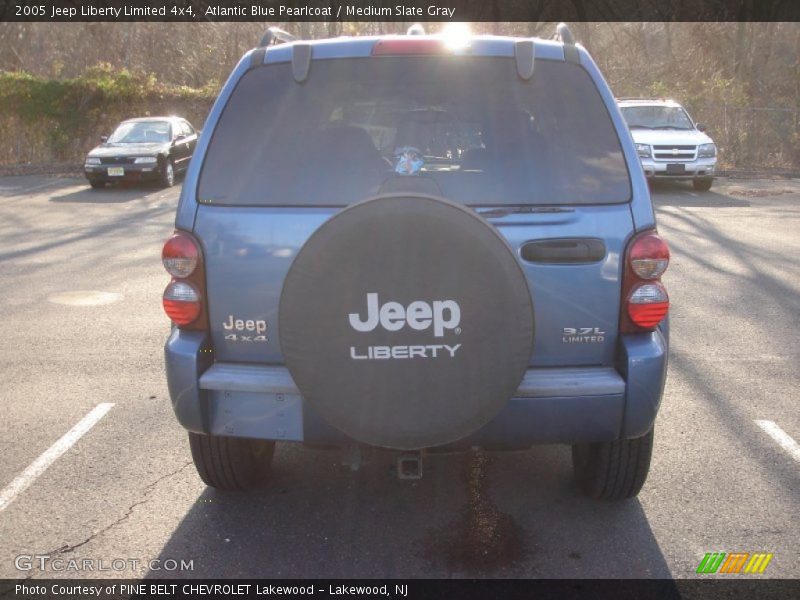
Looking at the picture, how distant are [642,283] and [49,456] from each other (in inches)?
127

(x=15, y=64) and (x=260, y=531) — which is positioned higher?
(x=15, y=64)

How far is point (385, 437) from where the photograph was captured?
2.94 m

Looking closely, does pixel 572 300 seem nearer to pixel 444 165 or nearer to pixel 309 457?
pixel 444 165

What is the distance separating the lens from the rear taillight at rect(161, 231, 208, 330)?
342cm

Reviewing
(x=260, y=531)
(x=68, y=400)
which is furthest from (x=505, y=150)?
(x=68, y=400)

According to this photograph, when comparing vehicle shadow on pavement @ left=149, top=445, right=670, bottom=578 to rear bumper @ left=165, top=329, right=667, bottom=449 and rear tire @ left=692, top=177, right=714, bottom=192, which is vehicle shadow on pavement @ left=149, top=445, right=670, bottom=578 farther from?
rear tire @ left=692, top=177, right=714, bottom=192

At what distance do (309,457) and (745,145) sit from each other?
75.4 feet

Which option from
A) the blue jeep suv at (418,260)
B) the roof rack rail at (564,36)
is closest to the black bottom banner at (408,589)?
the blue jeep suv at (418,260)

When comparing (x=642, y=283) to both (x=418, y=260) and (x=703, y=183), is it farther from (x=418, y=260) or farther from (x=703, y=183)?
(x=703, y=183)

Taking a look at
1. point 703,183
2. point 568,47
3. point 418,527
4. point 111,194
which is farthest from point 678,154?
point 418,527

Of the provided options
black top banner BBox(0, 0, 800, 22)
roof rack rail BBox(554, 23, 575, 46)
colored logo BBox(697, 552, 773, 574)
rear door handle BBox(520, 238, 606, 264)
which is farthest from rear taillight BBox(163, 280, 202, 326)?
black top banner BBox(0, 0, 800, 22)

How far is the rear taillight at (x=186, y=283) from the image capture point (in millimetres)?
3420

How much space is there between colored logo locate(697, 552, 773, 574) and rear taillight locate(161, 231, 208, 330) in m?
2.25

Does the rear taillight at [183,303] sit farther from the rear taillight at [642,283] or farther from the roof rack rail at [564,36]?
the roof rack rail at [564,36]
